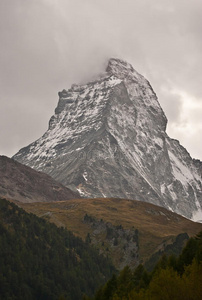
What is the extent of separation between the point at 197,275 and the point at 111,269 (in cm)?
13789

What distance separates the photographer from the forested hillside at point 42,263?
502 feet

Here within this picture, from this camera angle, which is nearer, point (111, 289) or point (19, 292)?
point (111, 289)

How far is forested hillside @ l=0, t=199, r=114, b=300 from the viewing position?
502 feet

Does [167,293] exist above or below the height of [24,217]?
below

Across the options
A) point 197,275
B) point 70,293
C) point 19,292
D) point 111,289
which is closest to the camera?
point 197,275

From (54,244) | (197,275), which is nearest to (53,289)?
(54,244)

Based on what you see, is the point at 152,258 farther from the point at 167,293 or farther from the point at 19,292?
the point at 167,293

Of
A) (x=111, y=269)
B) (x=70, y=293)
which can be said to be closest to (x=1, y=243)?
(x=70, y=293)

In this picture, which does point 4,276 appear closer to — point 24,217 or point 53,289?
point 53,289

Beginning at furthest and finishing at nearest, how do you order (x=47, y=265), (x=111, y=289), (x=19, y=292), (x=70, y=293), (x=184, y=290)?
1. (x=47, y=265)
2. (x=70, y=293)
3. (x=19, y=292)
4. (x=111, y=289)
5. (x=184, y=290)

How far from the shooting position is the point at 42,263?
170250 millimetres

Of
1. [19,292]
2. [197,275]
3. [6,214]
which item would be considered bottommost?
[19,292]

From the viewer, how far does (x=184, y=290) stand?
49.8 m

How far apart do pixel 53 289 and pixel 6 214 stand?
155 feet
